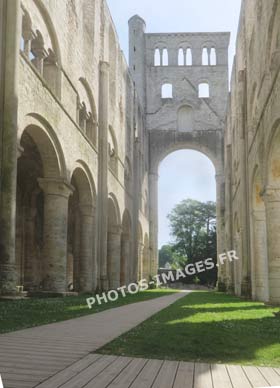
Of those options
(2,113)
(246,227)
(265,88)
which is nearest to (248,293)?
(246,227)

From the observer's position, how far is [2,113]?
1220cm

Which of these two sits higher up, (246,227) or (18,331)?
(246,227)

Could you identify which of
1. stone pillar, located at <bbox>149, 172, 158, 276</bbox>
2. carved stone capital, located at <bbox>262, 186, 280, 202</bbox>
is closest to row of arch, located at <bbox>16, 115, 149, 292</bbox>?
carved stone capital, located at <bbox>262, 186, 280, 202</bbox>

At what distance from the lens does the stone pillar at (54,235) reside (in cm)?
1652

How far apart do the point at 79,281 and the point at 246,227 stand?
7411 millimetres

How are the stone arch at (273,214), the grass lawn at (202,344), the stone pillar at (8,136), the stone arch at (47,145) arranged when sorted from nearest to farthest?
the grass lawn at (202,344) → the stone pillar at (8,136) → the stone arch at (47,145) → the stone arch at (273,214)

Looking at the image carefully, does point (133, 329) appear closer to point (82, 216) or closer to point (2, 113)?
point (2, 113)

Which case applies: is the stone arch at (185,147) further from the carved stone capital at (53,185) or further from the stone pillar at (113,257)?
the carved stone capital at (53,185)

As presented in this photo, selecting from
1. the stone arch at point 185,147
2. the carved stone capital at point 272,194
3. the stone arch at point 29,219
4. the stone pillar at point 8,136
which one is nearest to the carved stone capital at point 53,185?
the stone arch at point 29,219

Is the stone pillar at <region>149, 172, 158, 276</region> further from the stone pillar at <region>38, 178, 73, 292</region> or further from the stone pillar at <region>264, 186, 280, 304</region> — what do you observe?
the stone pillar at <region>264, 186, 280, 304</region>

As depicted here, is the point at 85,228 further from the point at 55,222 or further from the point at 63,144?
the point at 63,144

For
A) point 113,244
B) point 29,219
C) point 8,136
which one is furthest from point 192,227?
point 8,136

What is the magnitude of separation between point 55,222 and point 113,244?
11737 mm

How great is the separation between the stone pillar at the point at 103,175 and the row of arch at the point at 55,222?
0.63 metres
